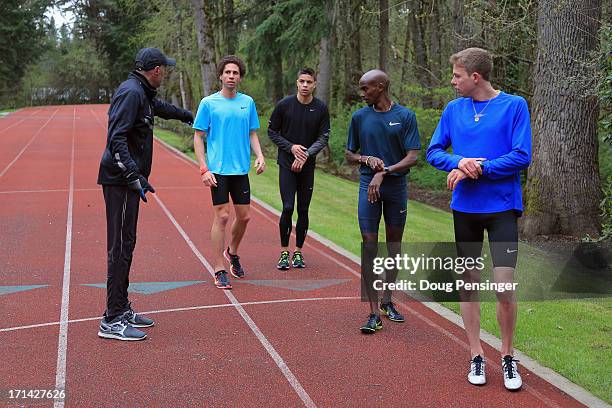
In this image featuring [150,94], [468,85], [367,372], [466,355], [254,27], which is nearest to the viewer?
[468,85]

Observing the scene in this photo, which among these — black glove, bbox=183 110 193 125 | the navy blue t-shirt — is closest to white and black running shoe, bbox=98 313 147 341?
black glove, bbox=183 110 193 125

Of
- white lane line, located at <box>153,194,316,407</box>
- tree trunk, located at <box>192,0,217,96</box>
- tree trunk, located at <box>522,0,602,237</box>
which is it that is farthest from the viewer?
tree trunk, located at <box>192,0,217,96</box>

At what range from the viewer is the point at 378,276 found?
6176mm

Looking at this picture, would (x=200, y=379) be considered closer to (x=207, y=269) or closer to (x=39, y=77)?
(x=207, y=269)

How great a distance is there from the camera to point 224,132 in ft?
23.6

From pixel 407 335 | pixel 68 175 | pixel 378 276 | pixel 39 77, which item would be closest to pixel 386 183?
pixel 378 276

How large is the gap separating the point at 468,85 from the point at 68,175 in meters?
15.3

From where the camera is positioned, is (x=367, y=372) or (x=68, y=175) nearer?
(x=367, y=372)

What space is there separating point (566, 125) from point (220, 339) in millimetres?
7588

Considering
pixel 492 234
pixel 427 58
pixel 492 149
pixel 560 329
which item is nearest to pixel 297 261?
pixel 560 329

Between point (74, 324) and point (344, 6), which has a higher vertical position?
point (344, 6)

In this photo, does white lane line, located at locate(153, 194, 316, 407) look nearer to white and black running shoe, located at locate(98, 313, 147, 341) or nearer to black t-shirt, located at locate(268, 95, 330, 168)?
white and black running shoe, located at locate(98, 313, 147, 341)

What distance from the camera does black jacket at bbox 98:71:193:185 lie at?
539 cm

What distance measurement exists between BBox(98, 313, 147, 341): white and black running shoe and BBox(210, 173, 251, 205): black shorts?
1.83 m
